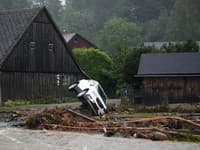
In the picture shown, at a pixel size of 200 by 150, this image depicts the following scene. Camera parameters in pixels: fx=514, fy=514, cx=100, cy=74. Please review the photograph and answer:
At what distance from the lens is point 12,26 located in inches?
1850

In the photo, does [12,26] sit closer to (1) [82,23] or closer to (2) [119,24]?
(2) [119,24]

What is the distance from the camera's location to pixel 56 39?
49.6 meters

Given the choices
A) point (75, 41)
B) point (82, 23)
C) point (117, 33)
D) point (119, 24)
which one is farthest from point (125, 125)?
point (82, 23)

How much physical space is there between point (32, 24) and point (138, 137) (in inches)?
1173

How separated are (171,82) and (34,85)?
13.1 metres

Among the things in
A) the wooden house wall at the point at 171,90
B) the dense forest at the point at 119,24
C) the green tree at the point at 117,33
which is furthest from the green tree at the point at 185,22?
the wooden house wall at the point at 171,90

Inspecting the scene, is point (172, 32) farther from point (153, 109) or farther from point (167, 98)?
point (153, 109)

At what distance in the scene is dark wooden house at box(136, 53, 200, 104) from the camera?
40.0 meters

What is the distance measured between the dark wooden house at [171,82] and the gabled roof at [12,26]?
11825 mm

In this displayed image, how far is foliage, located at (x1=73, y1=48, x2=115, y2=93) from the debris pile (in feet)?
107

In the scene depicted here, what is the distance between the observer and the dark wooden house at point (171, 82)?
40.0 m

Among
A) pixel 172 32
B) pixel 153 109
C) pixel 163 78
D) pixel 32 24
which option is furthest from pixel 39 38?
pixel 172 32

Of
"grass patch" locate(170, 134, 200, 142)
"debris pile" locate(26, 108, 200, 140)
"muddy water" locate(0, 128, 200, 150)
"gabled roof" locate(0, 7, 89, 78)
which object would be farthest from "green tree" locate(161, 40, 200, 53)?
"grass patch" locate(170, 134, 200, 142)

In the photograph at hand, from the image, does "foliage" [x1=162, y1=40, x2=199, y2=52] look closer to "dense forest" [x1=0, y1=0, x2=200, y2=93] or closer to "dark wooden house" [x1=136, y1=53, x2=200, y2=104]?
"dense forest" [x1=0, y1=0, x2=200, y2=93]
